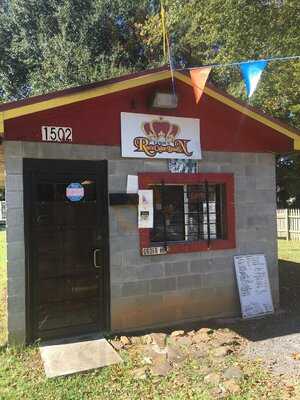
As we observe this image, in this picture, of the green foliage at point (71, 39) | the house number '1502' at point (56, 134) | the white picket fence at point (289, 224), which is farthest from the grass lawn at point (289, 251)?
the house number '1502' at point (56, 134)

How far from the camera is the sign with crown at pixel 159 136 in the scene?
699 centimetres

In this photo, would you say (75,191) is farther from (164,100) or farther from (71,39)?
(71,39)

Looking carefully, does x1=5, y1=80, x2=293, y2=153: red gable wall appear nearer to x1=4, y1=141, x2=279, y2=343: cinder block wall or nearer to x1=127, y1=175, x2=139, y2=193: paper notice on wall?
x1=4, y1=141, x2=279, y2=343: cinder block wall

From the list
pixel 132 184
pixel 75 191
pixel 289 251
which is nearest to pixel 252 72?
pixel 132 184

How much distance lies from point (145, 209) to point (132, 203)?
0.83 ft

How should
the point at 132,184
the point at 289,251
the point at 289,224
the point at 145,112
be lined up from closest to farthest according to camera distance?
the point at 132,184 < the point at 145,112 < the point at 289,251 < the point at 289,224

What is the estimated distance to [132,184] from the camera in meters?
6.99

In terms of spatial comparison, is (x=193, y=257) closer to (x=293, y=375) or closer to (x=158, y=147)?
(x=158, y=147)

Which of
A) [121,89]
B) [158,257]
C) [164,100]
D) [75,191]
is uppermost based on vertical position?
[121,89]

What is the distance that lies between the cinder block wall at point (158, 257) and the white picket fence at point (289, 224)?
12671 mm

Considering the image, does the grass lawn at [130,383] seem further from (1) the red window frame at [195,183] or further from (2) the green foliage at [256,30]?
(2) the green foliage at [256,30]

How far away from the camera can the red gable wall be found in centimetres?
639

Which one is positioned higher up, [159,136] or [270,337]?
[159,136]

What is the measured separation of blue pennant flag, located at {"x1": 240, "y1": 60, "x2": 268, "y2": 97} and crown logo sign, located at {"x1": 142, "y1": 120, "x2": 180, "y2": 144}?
1412mm
